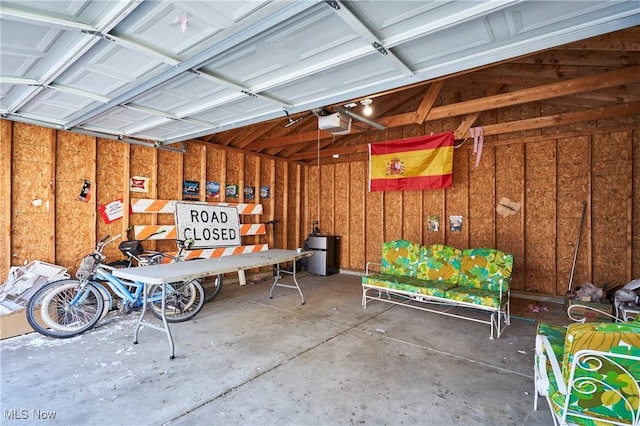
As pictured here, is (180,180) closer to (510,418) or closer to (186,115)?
(186,115)

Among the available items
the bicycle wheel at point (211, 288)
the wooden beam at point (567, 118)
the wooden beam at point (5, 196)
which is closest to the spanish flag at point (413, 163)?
the wooden beam at point (567, 118)

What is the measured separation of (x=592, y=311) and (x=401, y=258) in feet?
8.58

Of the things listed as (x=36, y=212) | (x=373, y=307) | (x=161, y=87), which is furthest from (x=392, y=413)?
(x=36, y=212)

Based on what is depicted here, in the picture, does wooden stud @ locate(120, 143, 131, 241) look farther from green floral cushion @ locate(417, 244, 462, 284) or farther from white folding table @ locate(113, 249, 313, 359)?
green floral cushion @ locate(417, 244, 462, 284)

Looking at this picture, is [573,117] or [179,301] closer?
[179,301]

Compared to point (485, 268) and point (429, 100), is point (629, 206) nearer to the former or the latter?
point (485, 268)

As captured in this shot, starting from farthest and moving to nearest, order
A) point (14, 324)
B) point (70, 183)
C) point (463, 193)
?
1. point (463, 193)
2. point (70, 183)
3. point (14, 324)

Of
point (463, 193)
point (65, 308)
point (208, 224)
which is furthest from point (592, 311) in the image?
point (65, 308)

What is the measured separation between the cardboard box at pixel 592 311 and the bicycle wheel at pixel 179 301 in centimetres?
524

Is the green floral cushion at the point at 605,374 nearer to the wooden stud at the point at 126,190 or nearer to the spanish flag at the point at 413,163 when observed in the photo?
the spanish flag at the point at 413,163

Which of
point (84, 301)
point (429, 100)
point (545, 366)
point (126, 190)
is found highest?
point (429, 100)

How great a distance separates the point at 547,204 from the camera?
17.5ft

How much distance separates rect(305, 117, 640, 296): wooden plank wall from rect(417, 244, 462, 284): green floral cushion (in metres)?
1.64

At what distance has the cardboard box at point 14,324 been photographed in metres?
3.37
